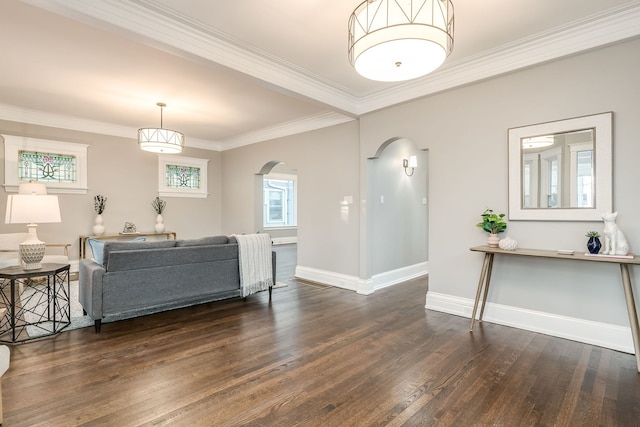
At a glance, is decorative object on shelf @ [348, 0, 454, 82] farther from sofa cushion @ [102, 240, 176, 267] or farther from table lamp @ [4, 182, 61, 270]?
table lamp @ [4, 182, 61, 270]

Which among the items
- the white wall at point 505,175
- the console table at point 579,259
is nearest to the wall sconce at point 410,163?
the white wall at point 505,175

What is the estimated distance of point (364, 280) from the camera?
15.8 feet

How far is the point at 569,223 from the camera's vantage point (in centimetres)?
306

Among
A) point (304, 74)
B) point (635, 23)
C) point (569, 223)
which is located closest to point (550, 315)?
point (569, 223)

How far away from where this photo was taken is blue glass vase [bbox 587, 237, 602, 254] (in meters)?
2.76

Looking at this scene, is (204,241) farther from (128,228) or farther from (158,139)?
(128,228)

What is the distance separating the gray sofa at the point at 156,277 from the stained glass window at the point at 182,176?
358 cm

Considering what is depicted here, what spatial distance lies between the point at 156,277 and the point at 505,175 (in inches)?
148

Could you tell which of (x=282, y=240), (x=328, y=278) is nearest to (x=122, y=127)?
(x=328, y=278)

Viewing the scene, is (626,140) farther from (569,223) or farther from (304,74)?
(304,74)

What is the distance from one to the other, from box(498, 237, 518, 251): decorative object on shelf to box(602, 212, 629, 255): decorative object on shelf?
66 centimetres

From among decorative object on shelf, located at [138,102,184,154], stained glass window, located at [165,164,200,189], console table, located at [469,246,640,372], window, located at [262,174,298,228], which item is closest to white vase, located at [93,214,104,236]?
stained glass window, located at [165,164,200,189]

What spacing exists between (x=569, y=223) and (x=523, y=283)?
2.36 ft

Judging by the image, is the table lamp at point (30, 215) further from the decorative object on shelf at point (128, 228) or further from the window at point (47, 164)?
the decorative object on shelf at point (128, 228)
